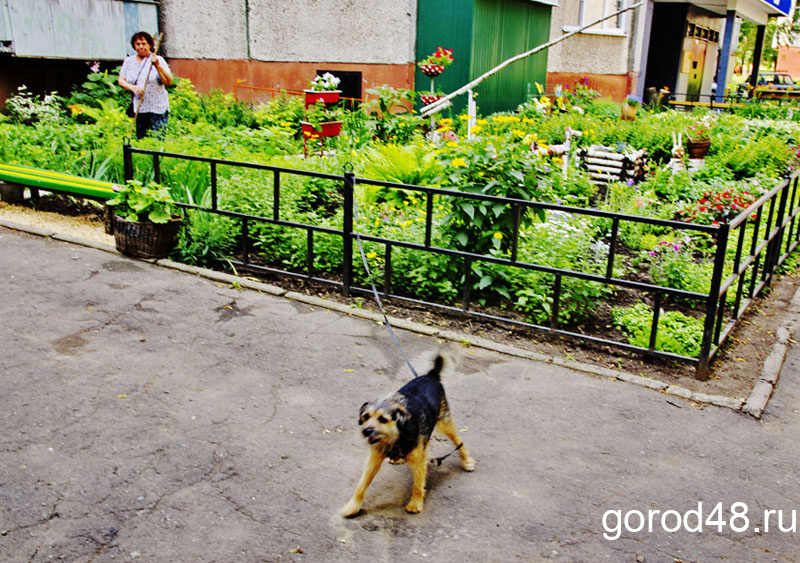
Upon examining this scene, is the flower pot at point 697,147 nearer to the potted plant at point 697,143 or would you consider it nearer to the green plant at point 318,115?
the potted plant at point 697,143

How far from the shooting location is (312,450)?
157 inches

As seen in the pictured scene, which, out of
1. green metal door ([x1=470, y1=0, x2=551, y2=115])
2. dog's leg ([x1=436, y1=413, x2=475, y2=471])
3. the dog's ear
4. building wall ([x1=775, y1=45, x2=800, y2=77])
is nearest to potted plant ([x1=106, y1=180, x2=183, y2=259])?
dog's leg ([x1=436, y1=413, x2=475, y2=471])

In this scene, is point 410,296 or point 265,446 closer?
point 265,446

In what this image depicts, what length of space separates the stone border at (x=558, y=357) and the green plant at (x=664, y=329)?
458 mm

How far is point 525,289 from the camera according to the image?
5957 mm

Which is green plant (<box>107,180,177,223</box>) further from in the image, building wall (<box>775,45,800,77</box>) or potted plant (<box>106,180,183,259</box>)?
building wall (<box>775,45,800,77</box>)

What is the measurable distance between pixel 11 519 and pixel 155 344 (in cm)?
202

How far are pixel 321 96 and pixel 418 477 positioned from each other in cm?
771

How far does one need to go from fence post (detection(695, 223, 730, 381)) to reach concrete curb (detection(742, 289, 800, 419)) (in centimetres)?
35

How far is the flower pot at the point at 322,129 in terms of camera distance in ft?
32.1

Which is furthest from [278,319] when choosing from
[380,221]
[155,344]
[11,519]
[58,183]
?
[58,183]

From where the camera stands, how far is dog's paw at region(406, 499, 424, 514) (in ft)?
11.5

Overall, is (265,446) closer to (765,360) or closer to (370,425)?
(370,425)

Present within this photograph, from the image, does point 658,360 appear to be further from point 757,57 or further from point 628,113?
point 757,57
